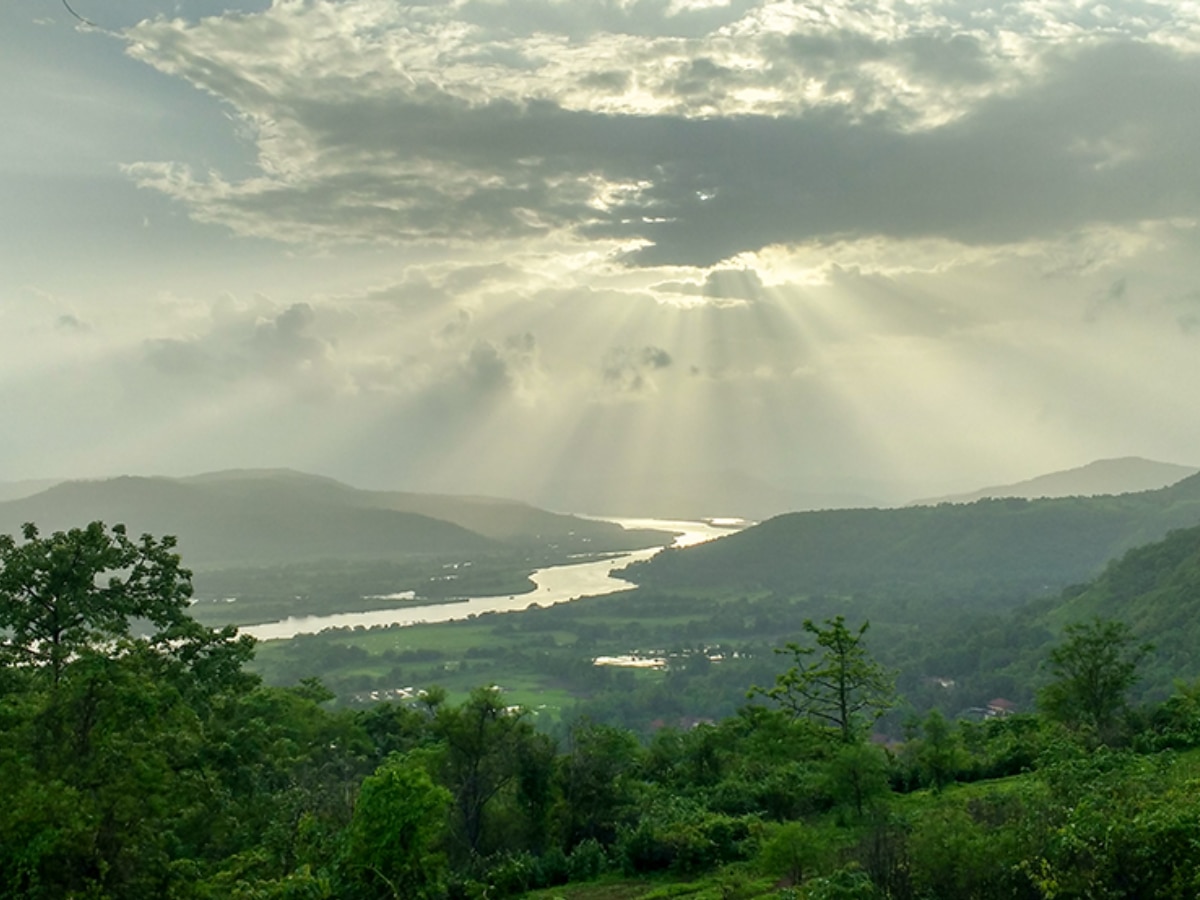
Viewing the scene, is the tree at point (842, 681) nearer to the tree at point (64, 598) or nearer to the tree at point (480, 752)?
the tree at point (480, 752)

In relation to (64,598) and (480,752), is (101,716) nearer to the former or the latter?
(64,598)

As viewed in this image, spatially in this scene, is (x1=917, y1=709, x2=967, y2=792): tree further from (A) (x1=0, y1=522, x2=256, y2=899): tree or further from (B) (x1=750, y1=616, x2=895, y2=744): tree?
(A) (x1=0, y1=522, x2=256, y2=899): tree

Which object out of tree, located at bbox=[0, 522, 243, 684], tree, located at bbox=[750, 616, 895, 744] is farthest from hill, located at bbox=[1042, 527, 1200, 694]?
tree, located at bbox=[0, 522, 243, 684]

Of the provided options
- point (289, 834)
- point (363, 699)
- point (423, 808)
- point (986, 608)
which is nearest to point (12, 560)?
point (289, 834)

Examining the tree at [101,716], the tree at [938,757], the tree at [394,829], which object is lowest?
the tree at [938,757]

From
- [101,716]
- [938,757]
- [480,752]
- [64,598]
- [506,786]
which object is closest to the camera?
[101,716]

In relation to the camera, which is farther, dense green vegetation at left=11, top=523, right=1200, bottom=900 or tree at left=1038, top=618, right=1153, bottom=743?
tree at left=1038, top=618, right=1153, bottom=743

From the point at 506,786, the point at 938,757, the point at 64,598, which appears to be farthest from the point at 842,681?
the point at 64,598

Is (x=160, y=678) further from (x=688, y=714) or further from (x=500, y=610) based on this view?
(x=500, y=610)

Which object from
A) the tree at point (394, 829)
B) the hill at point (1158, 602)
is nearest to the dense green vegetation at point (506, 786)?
the tree at point (394, 829)
